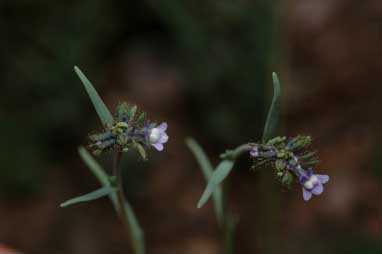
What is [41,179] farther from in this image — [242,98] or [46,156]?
[242,98]

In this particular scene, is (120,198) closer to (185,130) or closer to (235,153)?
(235,153)

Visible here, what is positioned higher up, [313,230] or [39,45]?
[39,45]

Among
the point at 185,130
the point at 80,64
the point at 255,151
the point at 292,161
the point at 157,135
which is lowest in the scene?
the point at 292,161

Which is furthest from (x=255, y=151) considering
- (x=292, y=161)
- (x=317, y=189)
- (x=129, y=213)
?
(x=129, y=213)

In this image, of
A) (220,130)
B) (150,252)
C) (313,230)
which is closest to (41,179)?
(150,252)

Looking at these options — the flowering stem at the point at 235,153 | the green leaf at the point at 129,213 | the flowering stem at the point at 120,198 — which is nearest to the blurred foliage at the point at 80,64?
the green leaf at the point at 129,213
